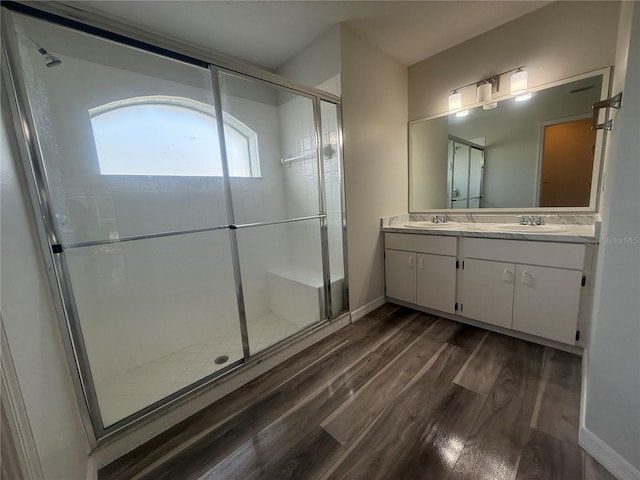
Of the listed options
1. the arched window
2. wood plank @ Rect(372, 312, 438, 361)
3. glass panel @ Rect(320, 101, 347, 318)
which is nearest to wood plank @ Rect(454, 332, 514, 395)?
wood plank @ Rect(372, 312, 438, 361)

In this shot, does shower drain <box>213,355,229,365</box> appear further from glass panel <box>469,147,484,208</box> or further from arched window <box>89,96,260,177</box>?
glass panel <box>469,147,484,208</box>

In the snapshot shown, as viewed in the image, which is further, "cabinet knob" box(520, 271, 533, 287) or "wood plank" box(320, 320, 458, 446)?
"cabinet knob" box(520, 271, 533, 287)

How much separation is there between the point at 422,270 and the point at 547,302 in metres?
0.87

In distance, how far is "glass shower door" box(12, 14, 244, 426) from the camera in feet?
4.32

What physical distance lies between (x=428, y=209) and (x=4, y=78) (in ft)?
9.59

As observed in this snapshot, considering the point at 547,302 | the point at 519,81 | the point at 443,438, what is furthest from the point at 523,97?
the point at 443,438

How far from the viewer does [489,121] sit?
2250mm

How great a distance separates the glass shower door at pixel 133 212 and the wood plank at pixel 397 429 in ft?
3.40

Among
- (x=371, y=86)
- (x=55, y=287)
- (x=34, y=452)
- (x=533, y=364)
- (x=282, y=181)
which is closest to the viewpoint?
(x=34, y=452)

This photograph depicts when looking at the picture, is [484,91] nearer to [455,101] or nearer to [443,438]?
[455,101]

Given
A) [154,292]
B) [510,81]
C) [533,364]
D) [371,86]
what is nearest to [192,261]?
[154,292]

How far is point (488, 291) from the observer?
77.5 inches

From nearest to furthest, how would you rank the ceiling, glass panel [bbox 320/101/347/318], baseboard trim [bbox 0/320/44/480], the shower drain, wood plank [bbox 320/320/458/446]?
baseboard trim [bbox 0/320/44/480], wood plank [bbox 320/320/458/446], the ceiling, the shower drain, glass panel [bbox 320/101/347/318]

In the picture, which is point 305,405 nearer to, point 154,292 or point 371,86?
point 154,292
